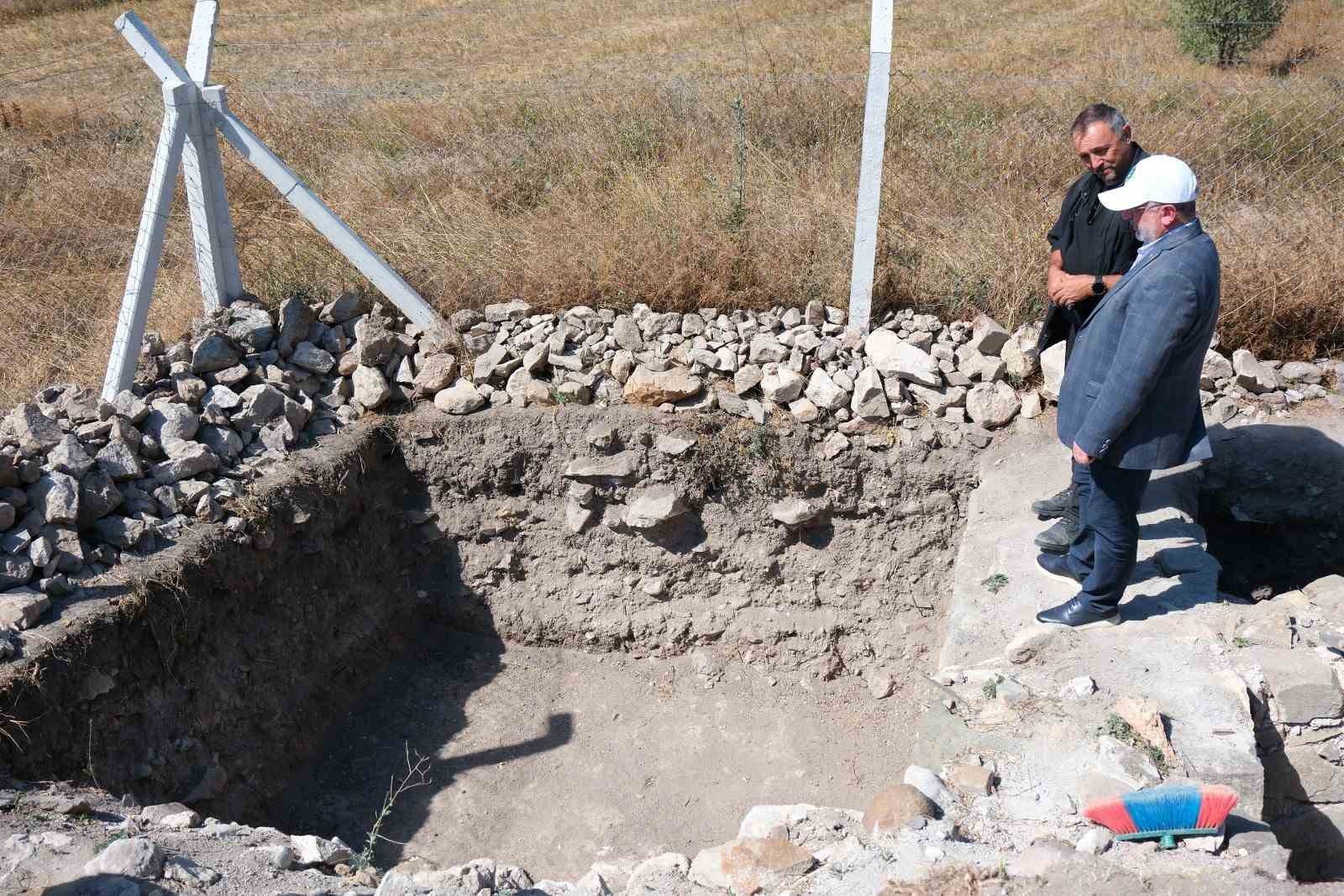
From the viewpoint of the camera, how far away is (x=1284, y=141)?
19.8 ft

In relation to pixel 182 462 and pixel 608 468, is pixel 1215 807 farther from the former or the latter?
pixel 182 462

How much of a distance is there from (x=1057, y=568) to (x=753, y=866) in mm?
1778

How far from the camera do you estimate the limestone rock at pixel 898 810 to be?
2.90 m

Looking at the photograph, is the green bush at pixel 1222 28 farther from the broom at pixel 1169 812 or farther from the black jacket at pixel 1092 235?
the broom at pixel 1169 812

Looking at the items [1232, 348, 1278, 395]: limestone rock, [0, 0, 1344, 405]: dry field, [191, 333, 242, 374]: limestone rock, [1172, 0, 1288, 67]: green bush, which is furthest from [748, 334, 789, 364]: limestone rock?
[1172, 0, 1288, 67]: green bush

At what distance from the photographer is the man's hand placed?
3.66 metres

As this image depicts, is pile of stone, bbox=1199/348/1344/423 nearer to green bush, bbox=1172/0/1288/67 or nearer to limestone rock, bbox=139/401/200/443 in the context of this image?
limestone rock, bbox=139/401/200/443

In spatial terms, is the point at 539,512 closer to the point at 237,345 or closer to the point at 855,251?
the point at 237,345

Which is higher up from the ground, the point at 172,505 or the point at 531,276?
the point at 531,276

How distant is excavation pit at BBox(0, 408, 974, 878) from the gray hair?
1825 millimetres

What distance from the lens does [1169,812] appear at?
8.74 ft

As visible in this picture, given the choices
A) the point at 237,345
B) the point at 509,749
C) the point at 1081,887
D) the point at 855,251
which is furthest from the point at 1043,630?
the point at 237,345

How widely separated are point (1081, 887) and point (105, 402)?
4498mm

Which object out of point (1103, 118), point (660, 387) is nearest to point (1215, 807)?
point (1103, 118)
